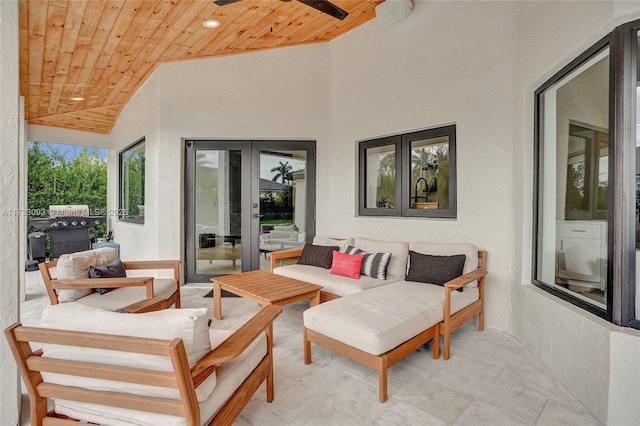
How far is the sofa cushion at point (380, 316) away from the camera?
2.16 metres

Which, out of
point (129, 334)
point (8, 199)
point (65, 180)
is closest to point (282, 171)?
point (8, 199)

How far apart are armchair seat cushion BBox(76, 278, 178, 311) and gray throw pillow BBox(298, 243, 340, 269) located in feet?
5.07

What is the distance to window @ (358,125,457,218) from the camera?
12.5ft

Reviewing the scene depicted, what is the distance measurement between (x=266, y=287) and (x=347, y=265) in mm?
937

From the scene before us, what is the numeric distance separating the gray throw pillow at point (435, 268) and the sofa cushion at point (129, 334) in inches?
94.4

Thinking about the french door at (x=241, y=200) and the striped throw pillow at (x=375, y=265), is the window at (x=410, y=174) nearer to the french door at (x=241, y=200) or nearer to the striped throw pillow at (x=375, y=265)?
the striped throw pillow at (x=375, y=265)

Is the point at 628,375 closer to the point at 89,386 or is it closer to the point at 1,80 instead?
the point at 89,386

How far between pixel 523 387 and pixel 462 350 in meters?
0.60

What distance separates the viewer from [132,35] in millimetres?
3842

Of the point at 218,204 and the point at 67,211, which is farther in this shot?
the point at 67,211

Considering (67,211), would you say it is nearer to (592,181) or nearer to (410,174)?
(410,174)

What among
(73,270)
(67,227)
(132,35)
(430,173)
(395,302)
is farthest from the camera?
(67,227)

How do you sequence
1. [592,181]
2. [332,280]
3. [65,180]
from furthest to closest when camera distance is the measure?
1. [65,180]
2. [332,280]
3. [592,181]

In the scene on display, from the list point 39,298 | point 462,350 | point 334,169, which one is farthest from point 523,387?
point 39,298
